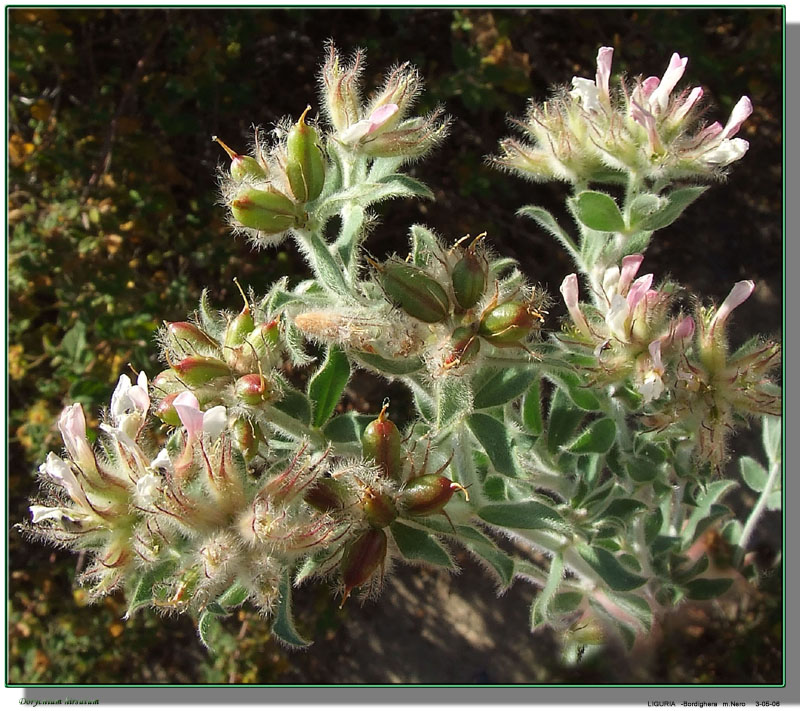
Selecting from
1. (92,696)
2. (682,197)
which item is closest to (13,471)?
(92,696)

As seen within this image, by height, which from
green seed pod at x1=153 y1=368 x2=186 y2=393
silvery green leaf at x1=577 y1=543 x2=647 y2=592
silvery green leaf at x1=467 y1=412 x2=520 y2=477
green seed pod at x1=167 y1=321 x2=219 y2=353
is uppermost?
green seed pod at x1=167 y1=321 x2=219 y2=353

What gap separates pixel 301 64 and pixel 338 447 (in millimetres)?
3281

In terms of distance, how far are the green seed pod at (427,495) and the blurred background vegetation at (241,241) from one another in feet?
7.88

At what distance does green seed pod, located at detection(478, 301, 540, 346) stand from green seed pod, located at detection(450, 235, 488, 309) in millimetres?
55

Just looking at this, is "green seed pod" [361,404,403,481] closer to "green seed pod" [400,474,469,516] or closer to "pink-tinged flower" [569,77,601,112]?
"green seed pod" [400,474,469,516]

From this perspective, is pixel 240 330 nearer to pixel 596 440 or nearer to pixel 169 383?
pixel 169 383

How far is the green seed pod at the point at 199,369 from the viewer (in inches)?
69.4

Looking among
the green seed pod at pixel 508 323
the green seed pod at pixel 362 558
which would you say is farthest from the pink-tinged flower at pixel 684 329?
the green seed pod at pixel 362 558

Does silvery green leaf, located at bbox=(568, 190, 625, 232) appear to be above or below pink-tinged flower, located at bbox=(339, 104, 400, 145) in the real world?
below

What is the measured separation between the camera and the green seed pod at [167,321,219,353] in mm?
1833

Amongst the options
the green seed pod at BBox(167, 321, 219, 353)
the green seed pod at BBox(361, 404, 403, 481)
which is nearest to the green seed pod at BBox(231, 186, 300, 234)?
the green seed pod at BBox(167, 321, 219, 353)

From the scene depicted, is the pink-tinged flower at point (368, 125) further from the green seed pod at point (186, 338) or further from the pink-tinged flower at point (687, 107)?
the pink-tinged flower at point (687, 107)

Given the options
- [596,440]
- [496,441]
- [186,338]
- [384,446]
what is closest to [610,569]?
[596,440]

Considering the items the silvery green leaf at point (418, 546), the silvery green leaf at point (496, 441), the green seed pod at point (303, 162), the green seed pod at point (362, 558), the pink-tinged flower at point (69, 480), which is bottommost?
the silvery green leaf at point (418, 546)
